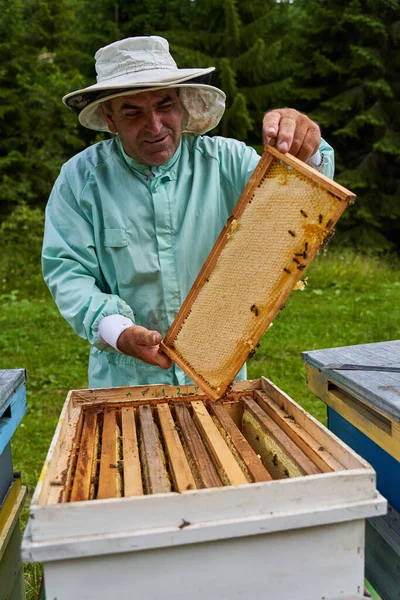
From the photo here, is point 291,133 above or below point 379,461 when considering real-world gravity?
above

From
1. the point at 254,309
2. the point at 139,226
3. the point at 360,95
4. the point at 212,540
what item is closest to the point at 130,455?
the point at 212,540

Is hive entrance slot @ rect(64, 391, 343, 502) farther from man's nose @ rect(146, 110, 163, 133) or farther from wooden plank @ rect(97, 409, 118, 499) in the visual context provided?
man's nose @ rect(146, 110, 163, 133)

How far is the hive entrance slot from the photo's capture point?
132 centimetres

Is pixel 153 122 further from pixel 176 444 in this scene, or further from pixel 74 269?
pixel 176 444

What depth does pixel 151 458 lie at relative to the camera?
144 cm

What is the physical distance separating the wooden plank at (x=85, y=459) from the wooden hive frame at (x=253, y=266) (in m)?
0.31

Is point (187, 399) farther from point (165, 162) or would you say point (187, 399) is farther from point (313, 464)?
point (165, 162)

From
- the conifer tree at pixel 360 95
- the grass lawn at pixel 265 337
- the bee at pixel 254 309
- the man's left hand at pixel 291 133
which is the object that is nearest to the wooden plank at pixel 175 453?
the bee at pixel 254 309

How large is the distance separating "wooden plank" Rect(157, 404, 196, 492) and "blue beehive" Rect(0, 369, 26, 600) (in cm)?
48

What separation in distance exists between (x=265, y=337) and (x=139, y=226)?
464 centimetres

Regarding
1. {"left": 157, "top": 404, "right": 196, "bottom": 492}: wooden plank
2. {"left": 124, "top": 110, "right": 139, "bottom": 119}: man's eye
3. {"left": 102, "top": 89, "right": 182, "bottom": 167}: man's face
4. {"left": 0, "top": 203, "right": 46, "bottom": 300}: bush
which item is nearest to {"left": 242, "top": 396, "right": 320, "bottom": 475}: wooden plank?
{"left": 157, "top": 404, "right": 196, "bottom": 492}: wooden plank

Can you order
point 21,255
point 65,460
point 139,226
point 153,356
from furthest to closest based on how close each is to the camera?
1. point 21,255
2. point 139,226
3. point 153,356
4. point 65,460

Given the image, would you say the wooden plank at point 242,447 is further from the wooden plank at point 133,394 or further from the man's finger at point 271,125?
the man's finger at point 271,125

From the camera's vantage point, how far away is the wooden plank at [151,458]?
1280mm
